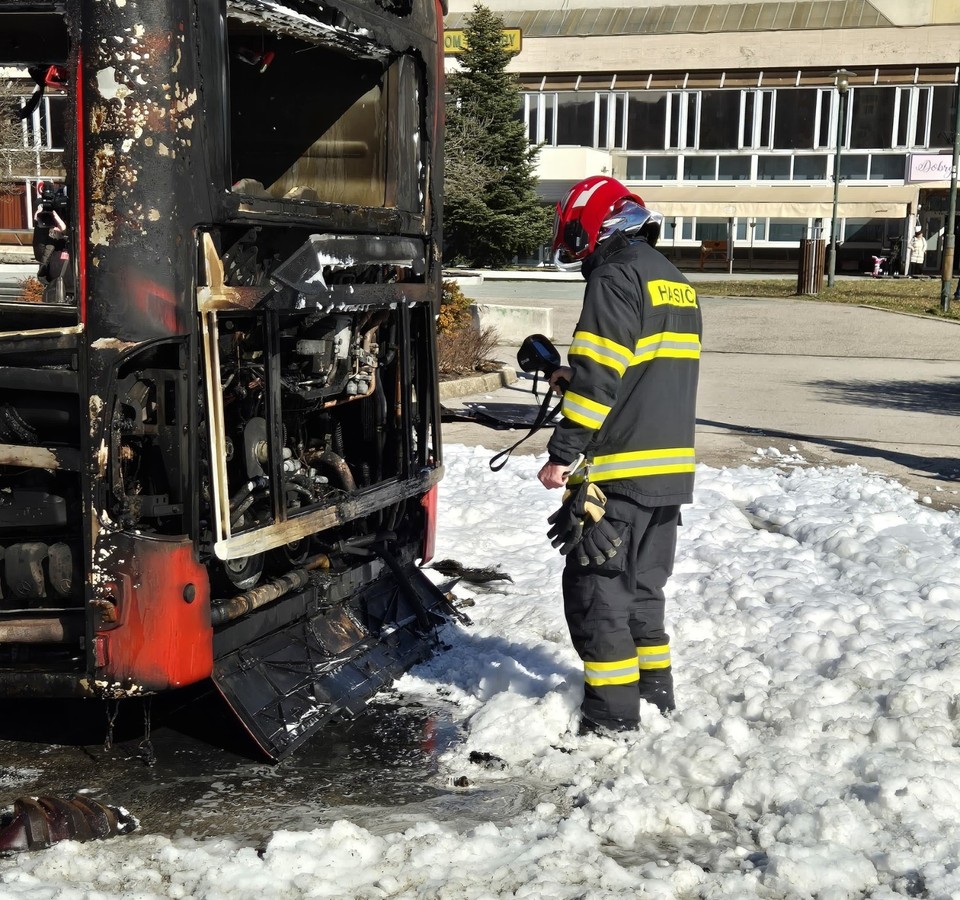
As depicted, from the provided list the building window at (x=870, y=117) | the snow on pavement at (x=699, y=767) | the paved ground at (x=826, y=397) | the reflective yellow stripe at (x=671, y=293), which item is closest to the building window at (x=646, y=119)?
the building window at (x=870, y=117)

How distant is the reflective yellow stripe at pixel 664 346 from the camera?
4438 mm

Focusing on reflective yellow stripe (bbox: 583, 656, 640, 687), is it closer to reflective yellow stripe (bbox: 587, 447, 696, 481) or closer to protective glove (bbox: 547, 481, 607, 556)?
protective glove (bbox: 547, 481, 607, 556)

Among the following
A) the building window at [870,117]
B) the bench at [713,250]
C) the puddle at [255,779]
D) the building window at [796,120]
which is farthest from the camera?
the building window at [796,120]

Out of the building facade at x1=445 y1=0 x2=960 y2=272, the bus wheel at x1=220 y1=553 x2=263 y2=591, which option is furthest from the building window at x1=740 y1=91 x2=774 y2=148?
the bus wheel at x1=220 y1=553 x2=263 y2=591

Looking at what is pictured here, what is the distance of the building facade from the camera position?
49.1m

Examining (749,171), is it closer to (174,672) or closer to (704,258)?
(704,258)

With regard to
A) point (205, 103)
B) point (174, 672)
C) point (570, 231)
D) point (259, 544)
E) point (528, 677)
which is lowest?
point (528, 677)

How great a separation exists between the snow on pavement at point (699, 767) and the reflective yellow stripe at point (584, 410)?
112cm

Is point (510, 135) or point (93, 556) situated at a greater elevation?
point (510, 135)

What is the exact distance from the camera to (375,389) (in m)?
5.29

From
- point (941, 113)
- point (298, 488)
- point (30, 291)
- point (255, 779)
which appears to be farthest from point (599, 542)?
point (941, 113)

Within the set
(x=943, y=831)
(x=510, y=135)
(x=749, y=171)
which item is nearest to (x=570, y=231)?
(x=943, y=831)

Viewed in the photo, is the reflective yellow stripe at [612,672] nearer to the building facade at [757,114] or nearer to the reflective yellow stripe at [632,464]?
the reflective yellow stripe at [632,464]

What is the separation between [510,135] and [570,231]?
3739 cm
